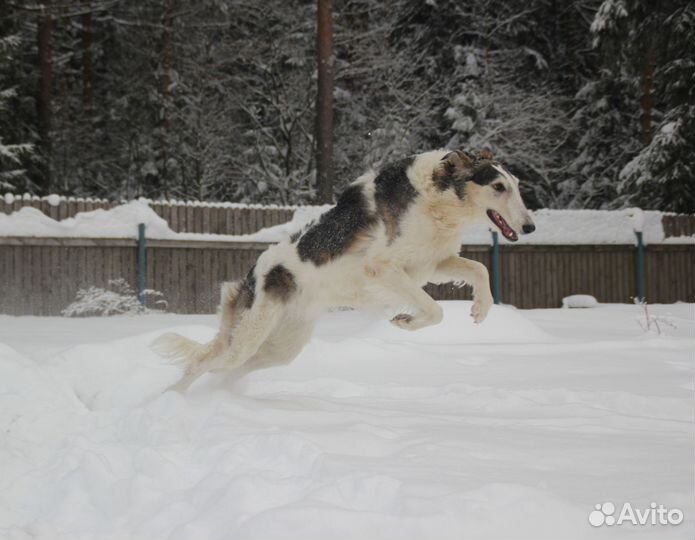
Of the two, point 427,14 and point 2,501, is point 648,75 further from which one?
point 2,501

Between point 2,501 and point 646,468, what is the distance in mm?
2903

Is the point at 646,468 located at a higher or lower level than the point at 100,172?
lower

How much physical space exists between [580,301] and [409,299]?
10.8 m

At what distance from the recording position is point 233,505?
2.59 metres

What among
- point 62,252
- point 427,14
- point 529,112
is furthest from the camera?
point 427,14

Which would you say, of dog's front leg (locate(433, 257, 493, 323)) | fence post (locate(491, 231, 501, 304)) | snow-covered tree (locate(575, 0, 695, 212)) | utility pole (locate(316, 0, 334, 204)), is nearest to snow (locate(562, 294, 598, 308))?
fence post (locate(491, 231, 501, 304))

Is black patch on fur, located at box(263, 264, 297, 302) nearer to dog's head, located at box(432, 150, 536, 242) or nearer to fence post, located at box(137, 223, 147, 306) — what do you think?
dog's head, located at box(432, 150, 536, 242)

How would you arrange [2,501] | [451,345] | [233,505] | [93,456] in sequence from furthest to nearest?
[451,345]
[93,456]
[2,501]
[233,505]

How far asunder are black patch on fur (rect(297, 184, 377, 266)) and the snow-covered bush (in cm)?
818

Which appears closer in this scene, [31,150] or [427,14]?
[31,150]

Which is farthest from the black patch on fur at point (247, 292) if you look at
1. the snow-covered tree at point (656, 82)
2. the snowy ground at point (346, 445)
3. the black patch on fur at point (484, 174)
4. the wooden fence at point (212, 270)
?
the snow-covered tree at point (656, 82)

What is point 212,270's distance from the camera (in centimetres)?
1350

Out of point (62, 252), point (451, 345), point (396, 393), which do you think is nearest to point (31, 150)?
point (62, 252)

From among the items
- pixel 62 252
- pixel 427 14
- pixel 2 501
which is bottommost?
pixel 2 501
